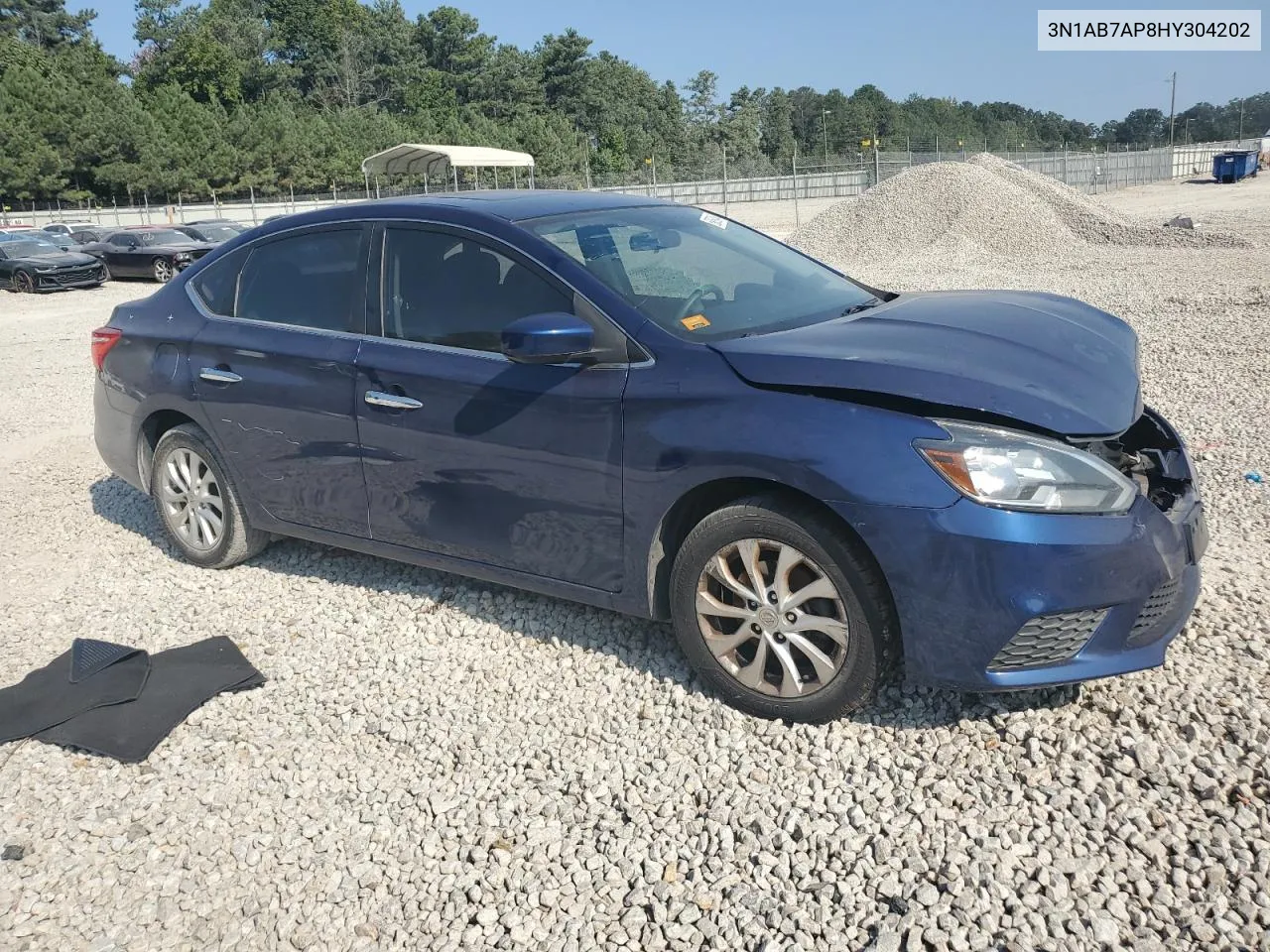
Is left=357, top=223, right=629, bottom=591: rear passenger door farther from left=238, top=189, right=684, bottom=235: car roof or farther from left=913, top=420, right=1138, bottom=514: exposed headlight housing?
left=913, top=420, right=1138, bottom=514: exposed headlight housing

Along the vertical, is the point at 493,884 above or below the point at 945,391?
below

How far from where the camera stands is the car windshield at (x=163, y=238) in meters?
26.7

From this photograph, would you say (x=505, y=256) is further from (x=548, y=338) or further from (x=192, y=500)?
(x=192, y=500)

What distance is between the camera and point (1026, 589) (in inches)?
118

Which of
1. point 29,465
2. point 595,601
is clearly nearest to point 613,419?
point 595,601

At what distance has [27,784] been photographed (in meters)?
3.57

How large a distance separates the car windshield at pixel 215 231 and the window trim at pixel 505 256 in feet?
81.2

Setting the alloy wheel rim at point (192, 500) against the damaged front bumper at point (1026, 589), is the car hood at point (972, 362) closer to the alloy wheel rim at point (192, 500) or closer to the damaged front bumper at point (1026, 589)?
the damaged front bumper at point (1026, 589)

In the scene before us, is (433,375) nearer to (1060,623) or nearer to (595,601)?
(595,601)

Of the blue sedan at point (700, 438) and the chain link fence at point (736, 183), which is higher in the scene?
the chain link fence at point (736, 183)

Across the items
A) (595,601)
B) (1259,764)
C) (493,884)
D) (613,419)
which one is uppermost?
(613,419)

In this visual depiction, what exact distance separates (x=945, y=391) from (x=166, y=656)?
326 cm

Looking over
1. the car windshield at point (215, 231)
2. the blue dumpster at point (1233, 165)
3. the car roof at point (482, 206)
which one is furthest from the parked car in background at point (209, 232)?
the blue dumpster at point (1233, 165)

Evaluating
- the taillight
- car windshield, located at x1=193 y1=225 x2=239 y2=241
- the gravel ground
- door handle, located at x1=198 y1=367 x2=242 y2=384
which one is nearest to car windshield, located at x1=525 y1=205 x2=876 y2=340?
the gravel ground
